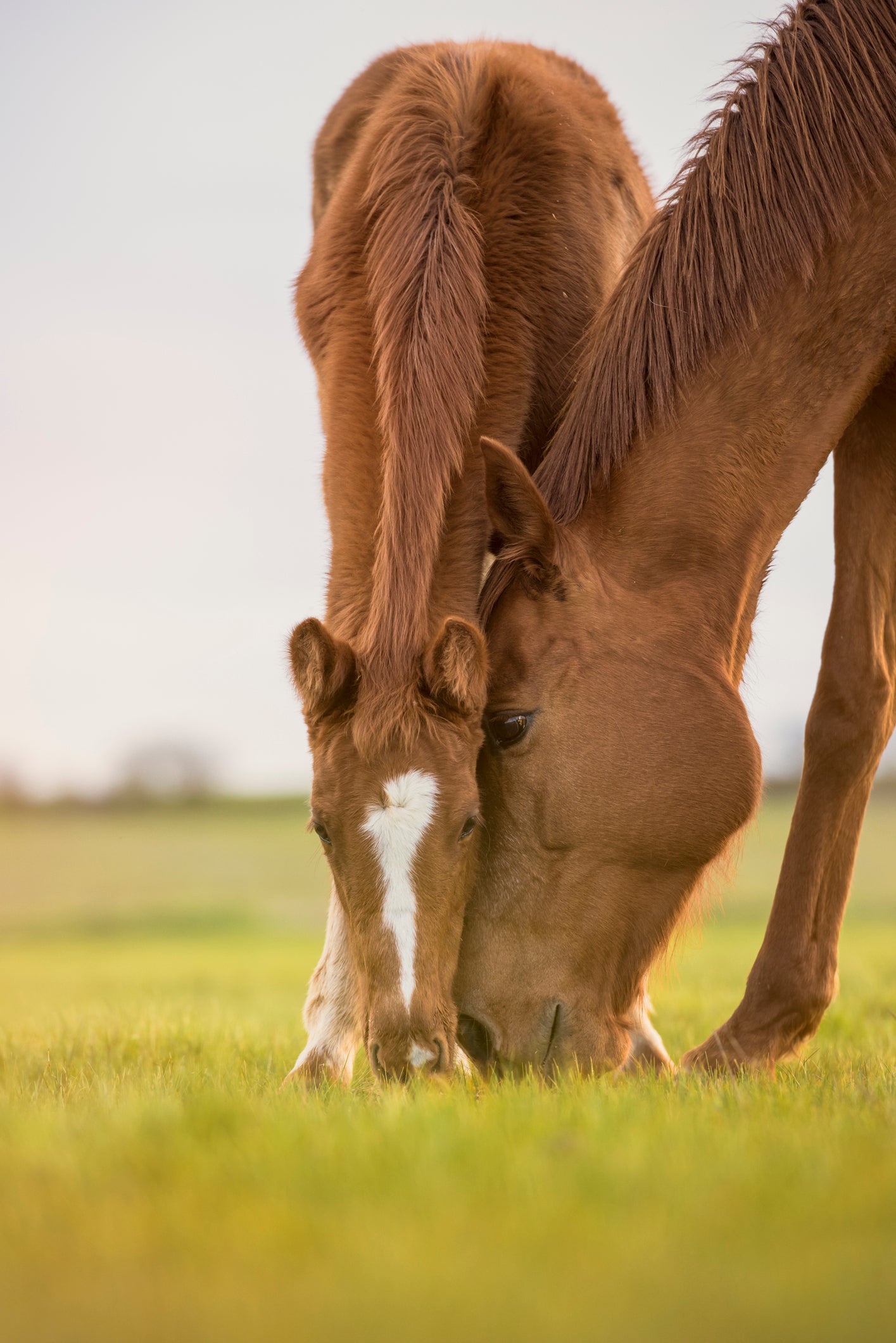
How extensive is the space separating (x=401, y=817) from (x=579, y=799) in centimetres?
60

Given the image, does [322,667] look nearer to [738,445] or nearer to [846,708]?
[738,445]

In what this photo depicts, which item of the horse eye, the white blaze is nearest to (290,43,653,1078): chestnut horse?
the white blaze

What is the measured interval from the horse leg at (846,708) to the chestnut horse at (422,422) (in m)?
1.11

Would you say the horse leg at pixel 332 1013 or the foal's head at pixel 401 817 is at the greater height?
the foal's head at pixel 401 817

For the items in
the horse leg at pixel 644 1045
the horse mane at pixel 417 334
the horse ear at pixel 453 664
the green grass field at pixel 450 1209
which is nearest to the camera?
the green grass field at pixel 450 1209

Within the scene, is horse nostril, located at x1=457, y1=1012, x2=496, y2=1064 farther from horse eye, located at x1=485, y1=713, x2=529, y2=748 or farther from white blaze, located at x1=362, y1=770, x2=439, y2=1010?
horse eye, located at x1=485, y1=713, x2=529, y2=748

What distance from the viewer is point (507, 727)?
3312 mm

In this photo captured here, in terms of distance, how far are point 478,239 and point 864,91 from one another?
1.29 m

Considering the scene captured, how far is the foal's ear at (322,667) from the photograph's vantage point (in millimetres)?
3045

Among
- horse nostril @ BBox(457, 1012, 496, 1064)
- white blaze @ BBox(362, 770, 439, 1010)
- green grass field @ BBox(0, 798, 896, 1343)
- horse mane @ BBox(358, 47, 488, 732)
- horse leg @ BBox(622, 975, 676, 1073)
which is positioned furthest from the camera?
horse leg @ BBox(622, 975, 676, 1073)

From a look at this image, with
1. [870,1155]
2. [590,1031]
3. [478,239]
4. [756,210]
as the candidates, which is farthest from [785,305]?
[870,1155]

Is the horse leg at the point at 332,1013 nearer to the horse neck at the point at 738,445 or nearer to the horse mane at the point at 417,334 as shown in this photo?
the horse mane at the point at 417,334

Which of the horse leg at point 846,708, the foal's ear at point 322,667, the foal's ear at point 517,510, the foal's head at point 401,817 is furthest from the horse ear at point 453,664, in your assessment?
the horse leg at point 846,708

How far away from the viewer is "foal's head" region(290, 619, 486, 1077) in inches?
115
